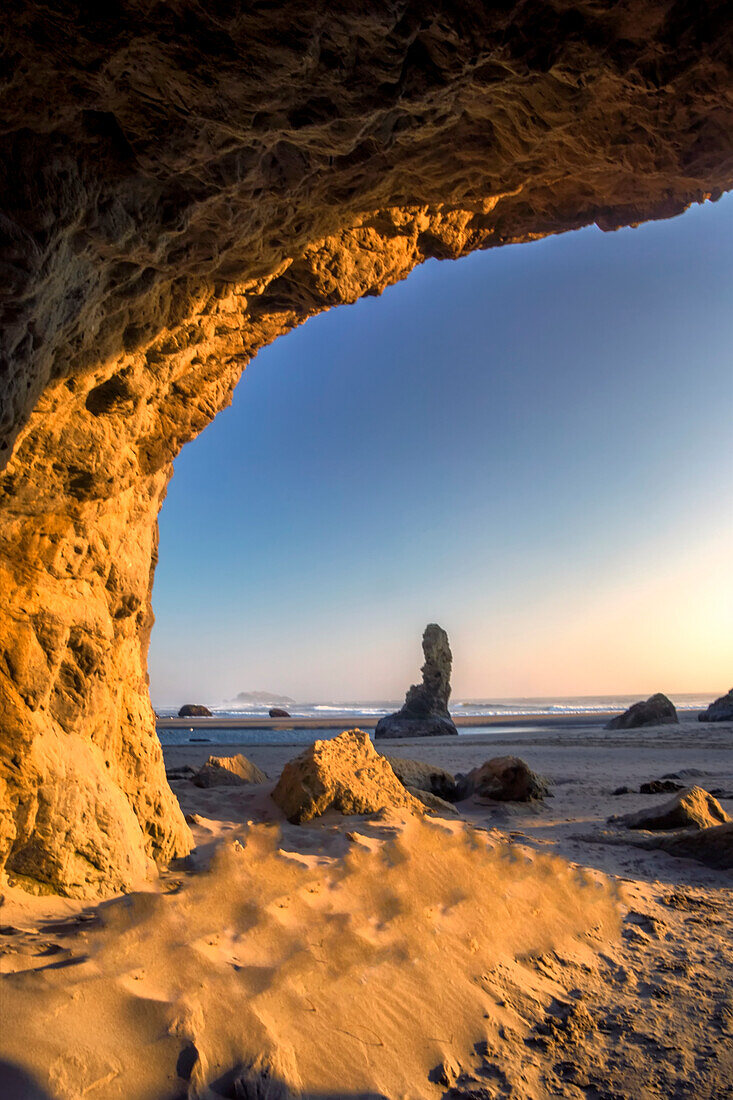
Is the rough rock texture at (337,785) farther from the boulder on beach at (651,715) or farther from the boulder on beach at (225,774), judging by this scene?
the boulder on beach at (651,715)

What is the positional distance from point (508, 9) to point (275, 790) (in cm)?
628

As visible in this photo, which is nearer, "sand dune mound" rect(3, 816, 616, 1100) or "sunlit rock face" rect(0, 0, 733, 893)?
"sand dune mound" rect(3, 816, 616, 1100)

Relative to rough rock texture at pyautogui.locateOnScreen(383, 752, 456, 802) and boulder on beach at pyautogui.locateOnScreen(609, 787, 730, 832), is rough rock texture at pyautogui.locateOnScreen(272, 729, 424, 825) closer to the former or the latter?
rough rock texture at pyautogui.locateOnScreen(383, 752, 456, 802)

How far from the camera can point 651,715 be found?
23.1 metres

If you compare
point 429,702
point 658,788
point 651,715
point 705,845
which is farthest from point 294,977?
point 429,702

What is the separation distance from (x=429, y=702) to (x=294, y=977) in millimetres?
30906

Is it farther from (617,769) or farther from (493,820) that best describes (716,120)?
(617,769)

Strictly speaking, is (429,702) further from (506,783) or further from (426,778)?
(506,783)

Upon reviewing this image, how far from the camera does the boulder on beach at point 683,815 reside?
5688 mm

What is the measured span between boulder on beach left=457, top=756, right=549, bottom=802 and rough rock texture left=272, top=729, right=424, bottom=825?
169cm

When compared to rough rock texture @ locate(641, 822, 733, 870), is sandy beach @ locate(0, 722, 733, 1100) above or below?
above

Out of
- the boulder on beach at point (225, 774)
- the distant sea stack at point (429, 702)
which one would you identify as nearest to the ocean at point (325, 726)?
the distant sea stack at point (429, 702)

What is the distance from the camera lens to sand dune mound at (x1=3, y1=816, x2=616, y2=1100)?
188 centimetres

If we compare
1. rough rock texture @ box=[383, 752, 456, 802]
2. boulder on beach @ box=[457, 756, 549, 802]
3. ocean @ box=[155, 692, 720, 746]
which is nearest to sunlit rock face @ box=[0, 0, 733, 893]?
rough rock texture @ box=[383, 752, 456, 802]
